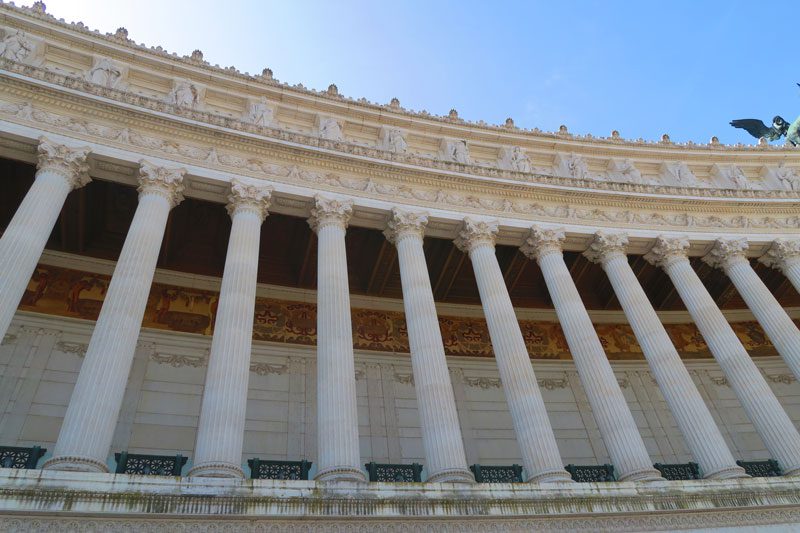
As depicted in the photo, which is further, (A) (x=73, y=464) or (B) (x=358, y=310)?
(B) (x=358, y=310)

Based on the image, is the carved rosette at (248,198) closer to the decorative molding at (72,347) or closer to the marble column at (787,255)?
the decorative molding at (72,347)

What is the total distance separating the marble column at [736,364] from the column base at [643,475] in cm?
410

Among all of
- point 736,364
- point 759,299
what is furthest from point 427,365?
point 759,299

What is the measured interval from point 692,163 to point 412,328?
1730 centimetres

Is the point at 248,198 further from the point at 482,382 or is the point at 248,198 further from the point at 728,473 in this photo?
the point at 728,473

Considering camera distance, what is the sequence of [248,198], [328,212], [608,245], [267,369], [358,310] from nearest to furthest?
[248,198], [328,212], [608,245], [267,369], [358,310]

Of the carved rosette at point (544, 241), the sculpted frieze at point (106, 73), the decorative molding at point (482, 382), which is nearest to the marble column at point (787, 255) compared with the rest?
the carved rosette at point (544, 241)

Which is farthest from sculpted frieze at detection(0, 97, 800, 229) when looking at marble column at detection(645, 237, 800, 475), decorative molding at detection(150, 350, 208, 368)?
decorative molding at detection(150, 350, 208, 368)

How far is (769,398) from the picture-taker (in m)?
17.0

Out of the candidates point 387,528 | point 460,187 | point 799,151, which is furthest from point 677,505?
point 799,151

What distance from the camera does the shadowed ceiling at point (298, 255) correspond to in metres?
20.0

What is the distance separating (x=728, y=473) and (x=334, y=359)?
411 inches

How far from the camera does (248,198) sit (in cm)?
1742

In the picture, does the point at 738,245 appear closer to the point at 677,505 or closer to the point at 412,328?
Answer: the point at 677,505
